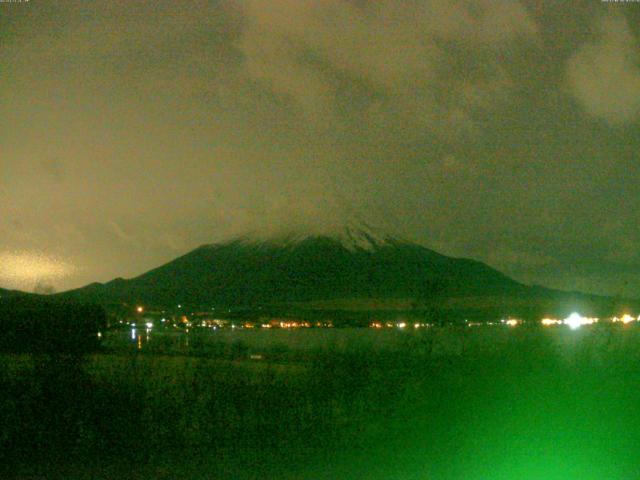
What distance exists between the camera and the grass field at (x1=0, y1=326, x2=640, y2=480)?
9.67 m

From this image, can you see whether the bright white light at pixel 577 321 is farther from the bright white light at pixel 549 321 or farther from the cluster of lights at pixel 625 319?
the cluster of lights at pixel 625 319

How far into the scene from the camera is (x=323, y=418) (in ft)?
38.4

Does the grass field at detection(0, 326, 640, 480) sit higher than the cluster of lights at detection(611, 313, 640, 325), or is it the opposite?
the cluster of lights at detection(611, 313, 640, 325)

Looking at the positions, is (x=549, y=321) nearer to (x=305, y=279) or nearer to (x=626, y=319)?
(x=626, y=319)

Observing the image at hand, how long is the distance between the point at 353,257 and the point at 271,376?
7630cm

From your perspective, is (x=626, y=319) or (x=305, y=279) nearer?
(x=626, y=319)

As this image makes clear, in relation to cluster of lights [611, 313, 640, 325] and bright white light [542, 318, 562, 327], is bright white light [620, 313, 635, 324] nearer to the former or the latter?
cluster of lights [611, 313, 640, 325]

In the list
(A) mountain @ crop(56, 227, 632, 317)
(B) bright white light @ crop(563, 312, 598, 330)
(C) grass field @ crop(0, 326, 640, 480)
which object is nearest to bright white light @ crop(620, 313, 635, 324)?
(B) bright white light @ crop(563, 312, 598, 330)

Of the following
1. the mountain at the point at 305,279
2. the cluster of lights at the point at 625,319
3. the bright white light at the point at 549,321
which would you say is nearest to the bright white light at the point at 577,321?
the bright white light at the point at 549,321

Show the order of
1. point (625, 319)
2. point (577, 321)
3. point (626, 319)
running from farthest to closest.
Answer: point (626, 319), point (625, 319), point (577, 321)

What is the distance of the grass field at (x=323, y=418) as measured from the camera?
9672mm

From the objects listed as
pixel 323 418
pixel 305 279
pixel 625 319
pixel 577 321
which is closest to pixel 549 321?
pixel 577 321

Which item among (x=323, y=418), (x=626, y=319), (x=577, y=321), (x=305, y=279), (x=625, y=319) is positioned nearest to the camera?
(x=323, y=418)

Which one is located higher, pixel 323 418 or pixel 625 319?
pixel 625 319
